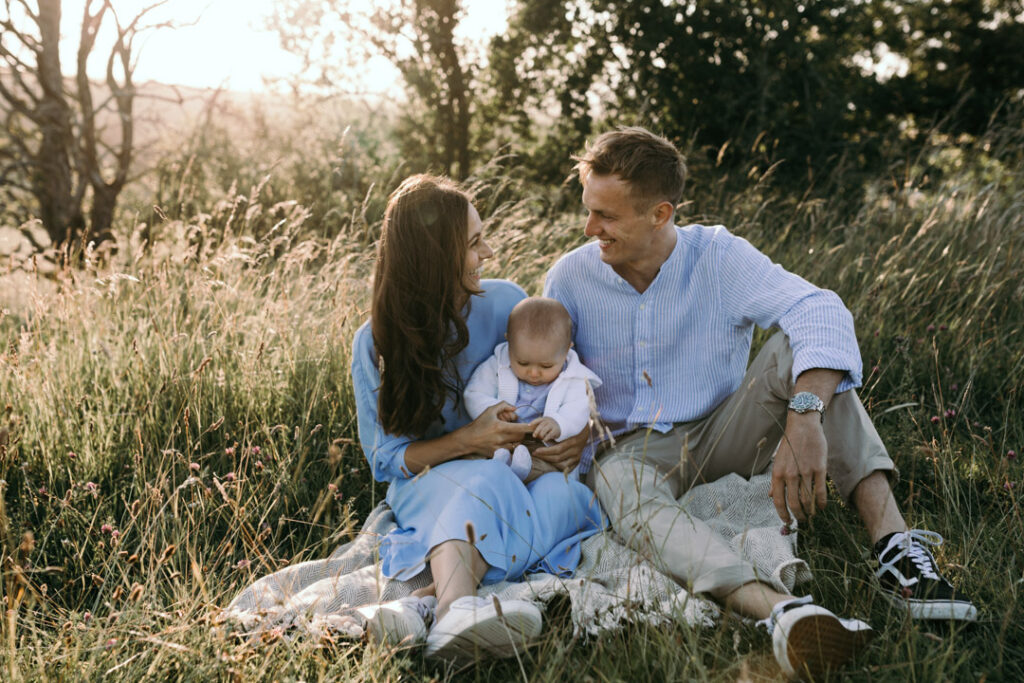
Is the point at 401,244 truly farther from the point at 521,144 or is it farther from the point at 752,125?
the point at 521,144

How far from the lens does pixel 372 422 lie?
2984mm

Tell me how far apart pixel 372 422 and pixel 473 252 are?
27.8 inches

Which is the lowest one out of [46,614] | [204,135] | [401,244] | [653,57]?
[46,614]

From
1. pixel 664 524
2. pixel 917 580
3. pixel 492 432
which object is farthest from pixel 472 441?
pixel 917 580

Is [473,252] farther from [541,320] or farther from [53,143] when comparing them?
[53,143]

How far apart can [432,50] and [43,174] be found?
433 cm

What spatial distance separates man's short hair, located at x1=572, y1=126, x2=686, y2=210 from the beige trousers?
2.16 feet

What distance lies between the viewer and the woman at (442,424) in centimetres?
263

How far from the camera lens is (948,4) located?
10.8 metres

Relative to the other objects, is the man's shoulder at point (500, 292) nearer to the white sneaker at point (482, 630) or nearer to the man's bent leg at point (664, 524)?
the man's bent leg at point (664, 524)

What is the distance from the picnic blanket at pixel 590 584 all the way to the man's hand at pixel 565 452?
284 mm

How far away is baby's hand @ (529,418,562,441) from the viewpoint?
9.26 feet

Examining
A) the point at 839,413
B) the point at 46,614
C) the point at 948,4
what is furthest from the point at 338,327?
the point at 948,4

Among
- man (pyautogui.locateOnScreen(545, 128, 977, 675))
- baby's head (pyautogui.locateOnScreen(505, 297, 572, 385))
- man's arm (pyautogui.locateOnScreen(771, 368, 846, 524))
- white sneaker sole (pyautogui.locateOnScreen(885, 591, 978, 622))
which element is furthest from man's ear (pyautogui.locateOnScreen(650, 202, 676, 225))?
white sneaker sole (pyautogui.locateOnScreen(885, 591, 978, 622))
